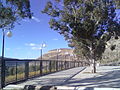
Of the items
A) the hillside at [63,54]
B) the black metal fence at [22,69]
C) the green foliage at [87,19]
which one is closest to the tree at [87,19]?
the green foliage at [87,19]

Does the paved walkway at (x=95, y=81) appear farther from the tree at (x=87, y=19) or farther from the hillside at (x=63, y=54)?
the hillside at (x=63, y=54)

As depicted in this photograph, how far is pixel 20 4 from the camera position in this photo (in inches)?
523

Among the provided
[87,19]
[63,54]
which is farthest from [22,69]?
[63,54]

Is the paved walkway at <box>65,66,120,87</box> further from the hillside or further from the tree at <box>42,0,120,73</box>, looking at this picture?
the hillside

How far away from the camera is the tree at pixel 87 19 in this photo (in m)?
23.5

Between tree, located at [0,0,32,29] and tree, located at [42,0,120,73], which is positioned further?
tree, located at [42,0,120,73]

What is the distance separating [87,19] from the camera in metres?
24.9

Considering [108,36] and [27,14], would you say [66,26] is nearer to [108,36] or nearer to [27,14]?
[108,36]

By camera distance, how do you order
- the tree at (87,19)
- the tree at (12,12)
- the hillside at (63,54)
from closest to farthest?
the tree at (12,12)
the tree at (87,19)
the hillside at (63,54)

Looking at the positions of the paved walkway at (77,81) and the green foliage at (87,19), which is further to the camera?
the green foliage at (87,19)

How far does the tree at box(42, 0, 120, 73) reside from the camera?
77.3ft

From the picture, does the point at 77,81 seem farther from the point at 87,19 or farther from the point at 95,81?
the point at 87,19

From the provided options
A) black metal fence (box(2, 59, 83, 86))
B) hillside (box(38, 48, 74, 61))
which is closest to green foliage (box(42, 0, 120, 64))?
black metal fence (box(2, 59, 83, 86))

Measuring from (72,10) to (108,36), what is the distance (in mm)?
5050
